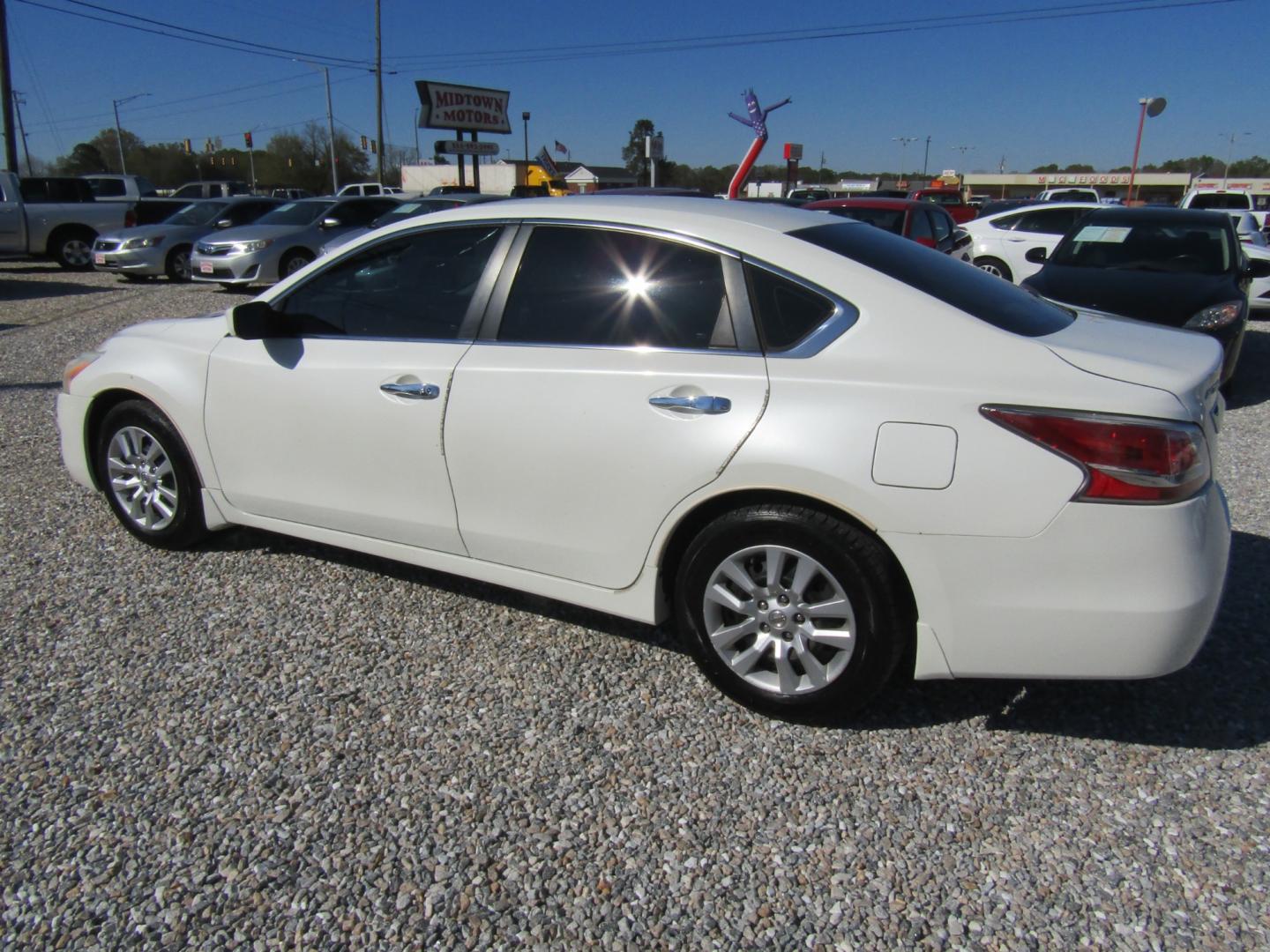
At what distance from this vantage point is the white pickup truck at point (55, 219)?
55.3 feet

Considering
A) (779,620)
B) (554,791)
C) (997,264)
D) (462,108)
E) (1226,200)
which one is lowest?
(554,791)

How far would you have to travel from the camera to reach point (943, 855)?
2381 millimetres

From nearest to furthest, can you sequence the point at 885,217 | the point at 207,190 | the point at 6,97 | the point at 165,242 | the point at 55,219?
the point at 885,217 → the point at 165,242 → the point at 55,219 → the point at 6,97 → the point at 207,190

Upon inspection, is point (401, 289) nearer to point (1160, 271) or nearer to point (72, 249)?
point (1160, 271)

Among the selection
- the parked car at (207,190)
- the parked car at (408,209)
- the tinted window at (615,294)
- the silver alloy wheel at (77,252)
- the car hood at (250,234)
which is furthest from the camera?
the parked car at (207,190)

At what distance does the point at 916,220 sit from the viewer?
1113 centimetres

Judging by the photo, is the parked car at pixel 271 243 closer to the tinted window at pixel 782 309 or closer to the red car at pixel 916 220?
the red car at pixel 916 220

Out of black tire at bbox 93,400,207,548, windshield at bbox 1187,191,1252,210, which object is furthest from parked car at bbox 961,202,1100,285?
windshield at bbox 1187,191,1252,210

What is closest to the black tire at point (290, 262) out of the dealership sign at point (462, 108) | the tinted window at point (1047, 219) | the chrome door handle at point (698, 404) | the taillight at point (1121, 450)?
the tinted window at point (1047, 219)

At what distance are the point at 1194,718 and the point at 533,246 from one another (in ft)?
8.86

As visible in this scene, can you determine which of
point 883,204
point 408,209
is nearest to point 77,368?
point 883,204

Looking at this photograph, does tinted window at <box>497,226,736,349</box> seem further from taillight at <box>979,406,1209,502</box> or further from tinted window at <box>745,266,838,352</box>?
taillight at <box>979,406,1209,502</box>

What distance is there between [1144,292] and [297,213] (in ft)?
43.9

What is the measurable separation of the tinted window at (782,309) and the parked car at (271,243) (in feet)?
39.5
